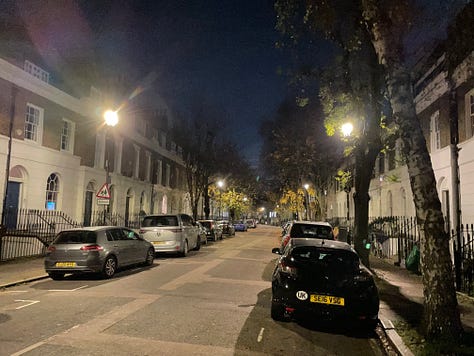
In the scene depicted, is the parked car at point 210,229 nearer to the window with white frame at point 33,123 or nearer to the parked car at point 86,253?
the window with white frame at point 33,123

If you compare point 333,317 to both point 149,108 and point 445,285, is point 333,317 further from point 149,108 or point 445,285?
point 149,108

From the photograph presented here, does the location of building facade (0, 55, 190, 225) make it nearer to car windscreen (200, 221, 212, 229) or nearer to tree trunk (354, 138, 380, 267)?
car windscreen (200, 221, 212, 229)

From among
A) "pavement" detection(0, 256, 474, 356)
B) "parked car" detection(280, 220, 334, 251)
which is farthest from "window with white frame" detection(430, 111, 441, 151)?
"parked car" detection(280, 220, 334, 251)

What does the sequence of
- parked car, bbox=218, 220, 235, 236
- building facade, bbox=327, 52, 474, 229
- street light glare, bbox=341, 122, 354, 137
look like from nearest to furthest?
1. building facade, bbox=327, 52, 474, 229
2. street light glare, bbox=341, 122, 354, 137
3. parked car, bbox=218, 220, 235, 236

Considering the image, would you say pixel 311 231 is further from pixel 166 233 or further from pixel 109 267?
pixel 109 267

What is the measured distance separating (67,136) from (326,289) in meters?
20.1

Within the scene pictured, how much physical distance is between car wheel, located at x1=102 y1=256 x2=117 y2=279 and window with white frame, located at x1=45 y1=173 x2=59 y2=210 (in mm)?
10200

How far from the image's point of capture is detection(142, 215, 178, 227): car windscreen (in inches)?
711

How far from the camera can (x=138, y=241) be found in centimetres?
1441

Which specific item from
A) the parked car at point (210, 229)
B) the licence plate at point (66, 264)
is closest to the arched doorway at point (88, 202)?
the parked car at point (210, 229)

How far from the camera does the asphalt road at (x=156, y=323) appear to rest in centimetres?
581

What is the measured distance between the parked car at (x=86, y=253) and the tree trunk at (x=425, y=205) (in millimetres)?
8826

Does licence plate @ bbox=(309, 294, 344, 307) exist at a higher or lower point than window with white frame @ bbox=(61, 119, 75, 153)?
lower

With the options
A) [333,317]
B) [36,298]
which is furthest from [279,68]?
[36,298]
